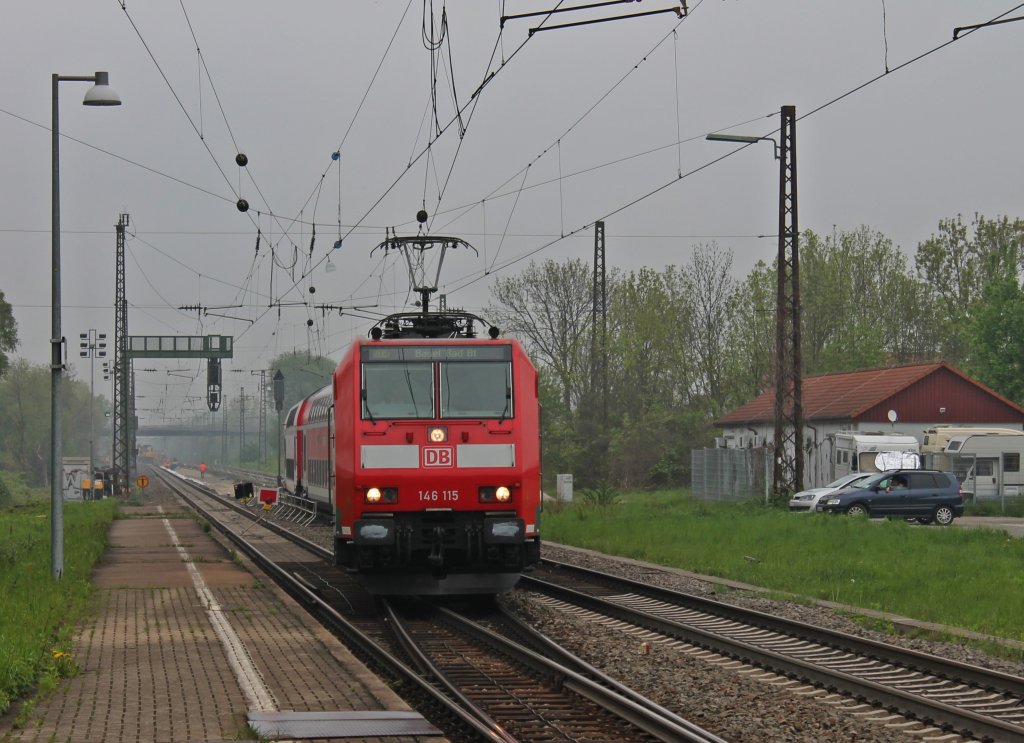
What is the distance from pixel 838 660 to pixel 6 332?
2191 inches

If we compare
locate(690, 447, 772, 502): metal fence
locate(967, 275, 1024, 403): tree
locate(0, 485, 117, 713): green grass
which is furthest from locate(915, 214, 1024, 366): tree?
locate(0, 485, 117, 713): green grass

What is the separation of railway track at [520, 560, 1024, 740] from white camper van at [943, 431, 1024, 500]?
23.5m

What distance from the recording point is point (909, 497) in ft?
105

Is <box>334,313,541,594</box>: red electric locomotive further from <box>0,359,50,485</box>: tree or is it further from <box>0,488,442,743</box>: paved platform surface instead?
<box>0,359,50,485</box>: tree

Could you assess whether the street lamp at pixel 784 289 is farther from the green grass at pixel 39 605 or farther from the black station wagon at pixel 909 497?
the green grass at pixel 39 605

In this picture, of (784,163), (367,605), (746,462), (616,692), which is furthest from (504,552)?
(746,462)

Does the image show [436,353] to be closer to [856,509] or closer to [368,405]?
[368,405]

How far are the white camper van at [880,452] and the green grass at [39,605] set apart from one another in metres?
22.2

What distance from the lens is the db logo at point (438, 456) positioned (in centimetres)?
1514

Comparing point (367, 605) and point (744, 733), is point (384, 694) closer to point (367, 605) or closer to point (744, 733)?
point (744, 733)

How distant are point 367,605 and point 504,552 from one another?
2.70m

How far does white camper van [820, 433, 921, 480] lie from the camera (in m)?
38.8

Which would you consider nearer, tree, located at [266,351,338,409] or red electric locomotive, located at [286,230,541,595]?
red electric locomotive, located at [286,230,541,595]

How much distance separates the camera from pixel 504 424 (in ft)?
50.4
